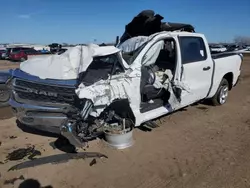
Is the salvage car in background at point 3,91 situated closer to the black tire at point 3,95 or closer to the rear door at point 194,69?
the black tire at point 3,95

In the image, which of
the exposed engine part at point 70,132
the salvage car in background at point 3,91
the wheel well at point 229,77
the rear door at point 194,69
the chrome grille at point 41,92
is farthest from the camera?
the wheel well at point 229,77

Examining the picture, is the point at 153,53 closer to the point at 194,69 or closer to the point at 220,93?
the point at 194,69

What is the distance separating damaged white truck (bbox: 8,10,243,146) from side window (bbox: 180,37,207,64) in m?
0.03

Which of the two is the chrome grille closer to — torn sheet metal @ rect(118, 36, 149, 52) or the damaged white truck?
the damaged white truck

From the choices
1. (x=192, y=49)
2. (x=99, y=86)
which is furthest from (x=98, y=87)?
(x=192, y=49)

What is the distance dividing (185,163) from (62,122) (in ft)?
6.84

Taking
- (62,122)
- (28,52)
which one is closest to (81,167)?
(62,122)

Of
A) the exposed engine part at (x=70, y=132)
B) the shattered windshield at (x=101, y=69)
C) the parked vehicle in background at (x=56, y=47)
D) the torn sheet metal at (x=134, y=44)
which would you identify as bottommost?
the exposed engine part at (x=70, y=132)

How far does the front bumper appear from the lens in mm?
4230

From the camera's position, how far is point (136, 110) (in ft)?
16.0

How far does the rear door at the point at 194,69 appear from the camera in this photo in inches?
236

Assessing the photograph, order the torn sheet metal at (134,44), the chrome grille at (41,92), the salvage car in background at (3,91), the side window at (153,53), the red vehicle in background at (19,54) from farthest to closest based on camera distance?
the red vehicle in background at (19,54) < the salvage car in background at (3,91) < the side window at (153,53) < the torn sheet metal at (134,44) < the chrome grille at (41,92)

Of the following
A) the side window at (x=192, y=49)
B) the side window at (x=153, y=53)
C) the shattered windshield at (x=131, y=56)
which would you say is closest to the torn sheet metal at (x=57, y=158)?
the shattered windshield at (x=131, y=56)

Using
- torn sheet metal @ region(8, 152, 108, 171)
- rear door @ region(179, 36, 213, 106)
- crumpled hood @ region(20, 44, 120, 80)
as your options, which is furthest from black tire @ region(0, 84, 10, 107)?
rear door @ region(179, 36, 213, 106)
